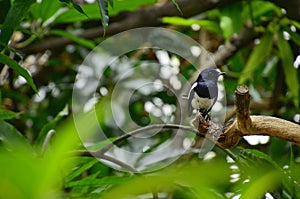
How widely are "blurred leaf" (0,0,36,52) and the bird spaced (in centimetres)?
21

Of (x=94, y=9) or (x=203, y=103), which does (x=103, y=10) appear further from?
(x=94, y=9)

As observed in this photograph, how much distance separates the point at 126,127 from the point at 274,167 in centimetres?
52

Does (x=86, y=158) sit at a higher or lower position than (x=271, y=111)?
higher

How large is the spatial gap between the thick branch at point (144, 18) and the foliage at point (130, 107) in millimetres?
10

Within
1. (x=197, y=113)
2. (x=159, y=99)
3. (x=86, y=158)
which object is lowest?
(x=159, y=99)

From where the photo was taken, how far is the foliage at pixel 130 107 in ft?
1.96

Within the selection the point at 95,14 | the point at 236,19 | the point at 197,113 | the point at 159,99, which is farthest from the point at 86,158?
the point at 159,99

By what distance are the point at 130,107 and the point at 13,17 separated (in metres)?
0.63

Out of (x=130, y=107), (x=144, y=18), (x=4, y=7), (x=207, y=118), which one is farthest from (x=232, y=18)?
(x=207, y=118)

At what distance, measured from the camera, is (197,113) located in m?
0.60

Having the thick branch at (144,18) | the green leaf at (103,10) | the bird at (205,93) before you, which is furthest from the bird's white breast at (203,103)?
the thick branch at (144,18)

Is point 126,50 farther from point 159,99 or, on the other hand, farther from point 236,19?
point 236,19

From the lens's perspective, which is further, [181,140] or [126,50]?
[126,50]

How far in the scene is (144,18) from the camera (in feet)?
4.02
